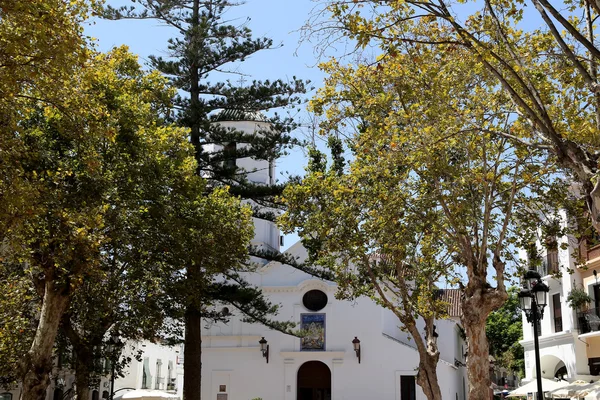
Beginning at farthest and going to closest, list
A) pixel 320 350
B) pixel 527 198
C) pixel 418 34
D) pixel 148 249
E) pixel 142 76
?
pixel 320 350 → pixel 142 76 → pixel 148 249 → pixel 527 198 → pixel 418 34

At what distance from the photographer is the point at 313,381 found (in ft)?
112

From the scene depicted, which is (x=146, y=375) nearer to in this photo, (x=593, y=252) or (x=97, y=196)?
(x=593, y=252)

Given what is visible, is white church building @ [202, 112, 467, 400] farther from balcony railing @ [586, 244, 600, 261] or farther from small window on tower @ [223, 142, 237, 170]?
balcony railing @ [586, 244, 600, 261]

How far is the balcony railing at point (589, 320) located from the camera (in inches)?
918

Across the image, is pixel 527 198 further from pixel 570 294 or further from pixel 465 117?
pixel 570 294

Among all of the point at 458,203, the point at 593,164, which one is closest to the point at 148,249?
the point at 458,203

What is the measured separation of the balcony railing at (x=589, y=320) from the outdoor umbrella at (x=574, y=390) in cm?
255

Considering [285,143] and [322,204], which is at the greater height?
[285,143]

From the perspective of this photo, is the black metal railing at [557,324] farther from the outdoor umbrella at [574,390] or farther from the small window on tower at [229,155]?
the small window on tower at [229,155]

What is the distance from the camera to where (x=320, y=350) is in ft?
111

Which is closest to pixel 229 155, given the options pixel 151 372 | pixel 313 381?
pixel 313 381

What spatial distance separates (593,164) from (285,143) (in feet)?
57.9

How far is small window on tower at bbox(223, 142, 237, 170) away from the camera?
80.3ft

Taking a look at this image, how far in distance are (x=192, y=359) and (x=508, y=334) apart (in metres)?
36.2
